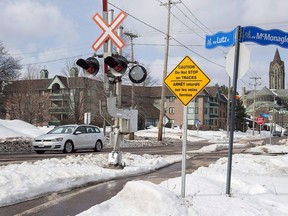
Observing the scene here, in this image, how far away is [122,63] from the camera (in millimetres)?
10281

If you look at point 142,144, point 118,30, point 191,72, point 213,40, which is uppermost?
point 118,30

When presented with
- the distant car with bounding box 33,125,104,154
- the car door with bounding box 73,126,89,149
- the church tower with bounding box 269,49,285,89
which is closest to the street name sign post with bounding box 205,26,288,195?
the distant car with bounding box 33,125,104,154

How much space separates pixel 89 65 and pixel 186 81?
3.99 metres

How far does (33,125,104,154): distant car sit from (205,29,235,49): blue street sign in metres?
13.3

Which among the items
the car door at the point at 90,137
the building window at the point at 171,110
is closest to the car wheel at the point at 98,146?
the car door at the point at 90,137

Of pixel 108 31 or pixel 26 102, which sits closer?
pixel 108 31

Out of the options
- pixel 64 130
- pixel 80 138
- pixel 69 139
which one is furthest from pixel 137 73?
pixel 64 130

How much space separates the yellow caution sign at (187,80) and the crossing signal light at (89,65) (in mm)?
3668

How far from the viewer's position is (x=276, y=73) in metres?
165

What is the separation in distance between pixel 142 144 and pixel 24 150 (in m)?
11.6

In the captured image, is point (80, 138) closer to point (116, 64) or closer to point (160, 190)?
point (116, 64)

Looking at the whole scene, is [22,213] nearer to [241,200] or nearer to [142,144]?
[241,200]

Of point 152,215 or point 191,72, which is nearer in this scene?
point 152,215

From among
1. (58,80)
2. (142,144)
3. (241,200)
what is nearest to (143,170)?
(241,200)
